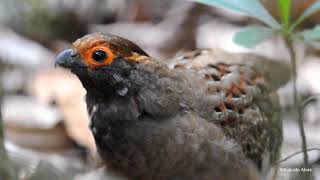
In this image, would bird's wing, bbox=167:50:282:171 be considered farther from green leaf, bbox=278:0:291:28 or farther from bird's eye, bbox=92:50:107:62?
green leaf, bbox=278:0:291:28

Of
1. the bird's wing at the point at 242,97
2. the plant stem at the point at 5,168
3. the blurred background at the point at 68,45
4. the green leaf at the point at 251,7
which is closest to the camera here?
the plant stem at the point at 5,168

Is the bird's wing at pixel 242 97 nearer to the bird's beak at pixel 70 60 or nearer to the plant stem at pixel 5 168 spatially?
the bird's beak at pixel 70 60

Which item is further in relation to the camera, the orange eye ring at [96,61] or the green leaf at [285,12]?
the orange eye ring at [96,61]

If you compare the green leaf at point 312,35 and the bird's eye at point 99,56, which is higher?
the bird's eye at point 99,56

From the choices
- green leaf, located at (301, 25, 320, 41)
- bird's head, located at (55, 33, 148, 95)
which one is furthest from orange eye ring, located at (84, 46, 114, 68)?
green leaf, located at (301, 25, 320, 41)

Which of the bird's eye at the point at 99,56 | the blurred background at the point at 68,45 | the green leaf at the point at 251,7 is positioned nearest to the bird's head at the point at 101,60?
the bird's eye at the point at 99,56

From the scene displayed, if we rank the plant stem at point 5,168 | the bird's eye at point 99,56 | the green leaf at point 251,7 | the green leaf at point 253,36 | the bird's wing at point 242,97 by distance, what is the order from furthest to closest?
the bird's wing at point 242,97, the bird's eye at point 99,56, the green leaf at point 253,36, the green leaf at point 251,7, the plant stem at point 5,168

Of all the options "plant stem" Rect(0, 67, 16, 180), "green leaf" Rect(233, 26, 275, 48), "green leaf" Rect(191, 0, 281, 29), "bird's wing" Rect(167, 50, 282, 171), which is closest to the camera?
"plant stem" Rect(0, 67, 16, 180)
